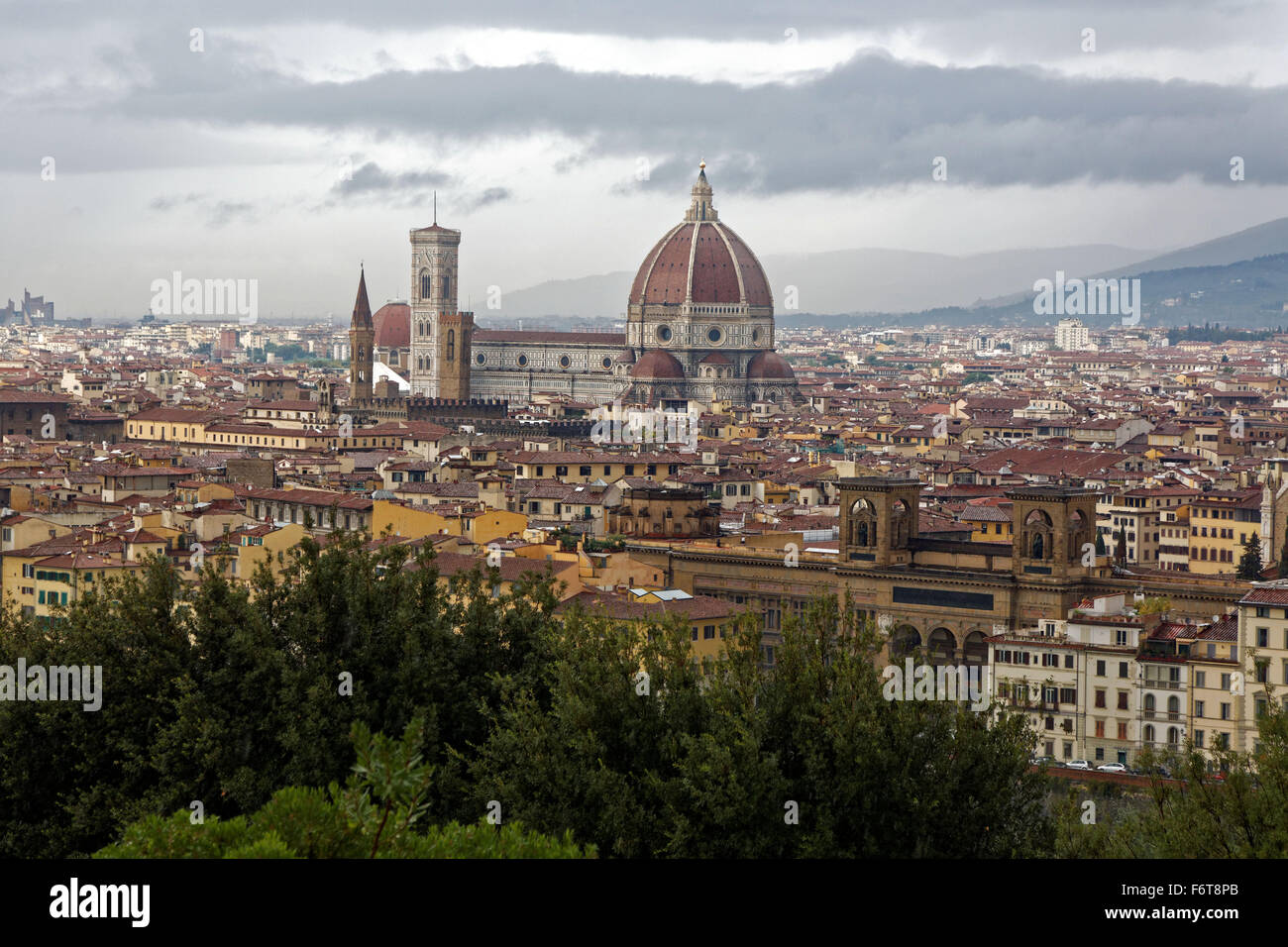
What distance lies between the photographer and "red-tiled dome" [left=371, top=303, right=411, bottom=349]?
160375 mm

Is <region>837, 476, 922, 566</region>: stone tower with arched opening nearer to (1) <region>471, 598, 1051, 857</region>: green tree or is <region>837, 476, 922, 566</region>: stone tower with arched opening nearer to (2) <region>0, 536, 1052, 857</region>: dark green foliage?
(2) <region>0, 536, 1052, 857</region>: dark green foliage

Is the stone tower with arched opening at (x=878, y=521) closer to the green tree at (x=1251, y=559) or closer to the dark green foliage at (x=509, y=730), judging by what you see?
the green tree at (x=1251, y=559)

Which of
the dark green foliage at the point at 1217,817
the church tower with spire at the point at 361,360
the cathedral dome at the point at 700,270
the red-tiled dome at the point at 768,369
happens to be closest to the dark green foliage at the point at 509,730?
the dark green foliage at the point at 1217,817

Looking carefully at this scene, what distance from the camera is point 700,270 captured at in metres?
145

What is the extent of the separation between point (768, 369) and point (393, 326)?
109 ft

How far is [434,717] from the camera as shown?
2000cm

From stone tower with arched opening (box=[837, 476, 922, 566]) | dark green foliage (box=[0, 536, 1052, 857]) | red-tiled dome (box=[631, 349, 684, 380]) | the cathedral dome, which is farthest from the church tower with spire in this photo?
dark green foliage (box=[0, 536, 1052, 857])

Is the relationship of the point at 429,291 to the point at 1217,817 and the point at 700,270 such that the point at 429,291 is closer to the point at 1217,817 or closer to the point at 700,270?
the point at 700,270

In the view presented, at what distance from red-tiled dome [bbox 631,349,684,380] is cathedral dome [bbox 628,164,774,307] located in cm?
760

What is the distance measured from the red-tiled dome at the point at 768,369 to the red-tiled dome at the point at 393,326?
2812 cm

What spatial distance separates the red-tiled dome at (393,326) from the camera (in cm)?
16038

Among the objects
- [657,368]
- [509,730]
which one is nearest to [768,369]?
[657,368]
